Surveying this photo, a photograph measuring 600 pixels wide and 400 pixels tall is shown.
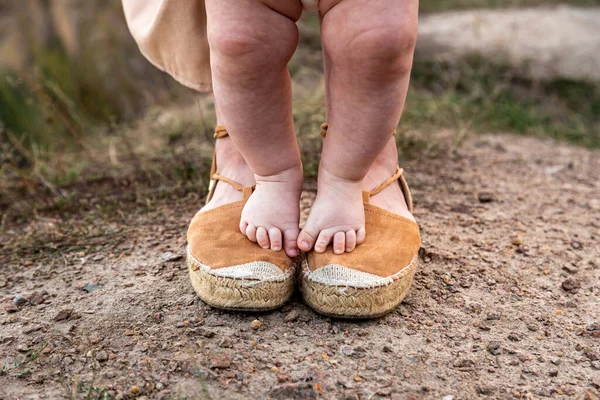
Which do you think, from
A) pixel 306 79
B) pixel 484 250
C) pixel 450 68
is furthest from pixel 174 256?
pixel 450 68

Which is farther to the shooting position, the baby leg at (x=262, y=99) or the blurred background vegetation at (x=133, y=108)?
the blurred background vegetation at (x=133, y=108)

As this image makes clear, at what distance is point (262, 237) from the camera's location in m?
1.29

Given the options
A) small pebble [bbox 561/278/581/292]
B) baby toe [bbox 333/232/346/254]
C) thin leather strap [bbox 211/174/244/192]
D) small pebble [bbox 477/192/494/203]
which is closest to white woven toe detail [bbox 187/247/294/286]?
baby toe [bbox 333/232/346/254]

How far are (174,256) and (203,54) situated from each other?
1.69ft

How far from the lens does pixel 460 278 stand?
4.75ft

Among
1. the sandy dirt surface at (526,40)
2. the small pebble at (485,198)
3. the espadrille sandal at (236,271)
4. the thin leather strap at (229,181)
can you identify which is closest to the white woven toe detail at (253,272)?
the espadrille sandal at (236,271)

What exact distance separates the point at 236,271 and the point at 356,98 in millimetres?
421

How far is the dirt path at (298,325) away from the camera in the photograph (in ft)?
3.61

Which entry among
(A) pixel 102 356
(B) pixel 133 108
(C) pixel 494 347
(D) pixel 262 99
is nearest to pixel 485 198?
(C) pixel 494 347

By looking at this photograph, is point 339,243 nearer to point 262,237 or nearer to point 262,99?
point 262,237

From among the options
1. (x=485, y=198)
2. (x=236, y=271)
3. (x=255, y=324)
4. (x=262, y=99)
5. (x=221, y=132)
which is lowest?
(x=485, y=198)

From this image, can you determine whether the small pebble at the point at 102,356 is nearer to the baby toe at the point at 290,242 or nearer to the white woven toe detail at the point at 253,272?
the white woven toe detail at the point at 253,272

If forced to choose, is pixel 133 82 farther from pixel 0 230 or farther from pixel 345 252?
pixel 345 252

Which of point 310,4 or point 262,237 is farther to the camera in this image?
point 262,237
